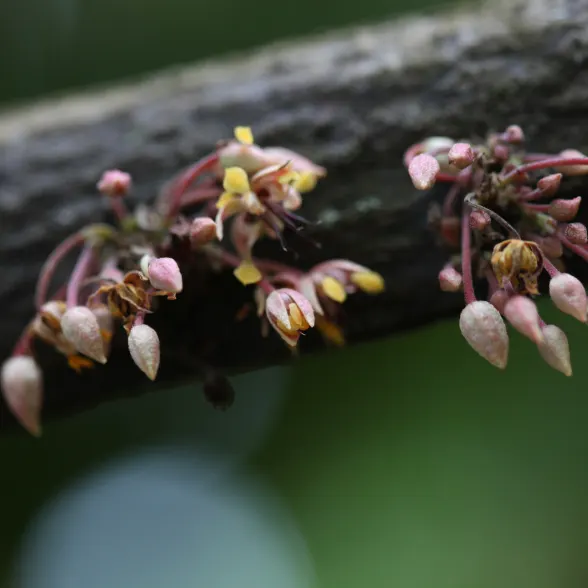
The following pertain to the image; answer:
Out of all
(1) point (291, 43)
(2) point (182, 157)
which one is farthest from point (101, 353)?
(1) point (291, 43)

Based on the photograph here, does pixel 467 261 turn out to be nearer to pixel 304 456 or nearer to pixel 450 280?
pixel 450 280

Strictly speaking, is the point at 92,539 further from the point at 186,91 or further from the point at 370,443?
the point at 186,91

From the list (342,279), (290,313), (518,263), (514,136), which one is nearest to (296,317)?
(290,313)

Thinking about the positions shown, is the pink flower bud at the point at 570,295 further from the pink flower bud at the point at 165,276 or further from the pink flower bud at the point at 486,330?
the pink flower bud at the point at 165,276

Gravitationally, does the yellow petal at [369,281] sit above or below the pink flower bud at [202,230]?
below

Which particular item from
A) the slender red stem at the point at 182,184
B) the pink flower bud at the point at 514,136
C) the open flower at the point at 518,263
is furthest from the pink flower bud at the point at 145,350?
the pink flower bud at the point at 514,136

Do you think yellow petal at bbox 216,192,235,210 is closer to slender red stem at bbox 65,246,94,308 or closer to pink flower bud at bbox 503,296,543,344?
slender red stem at bbox 65,246,94,308
